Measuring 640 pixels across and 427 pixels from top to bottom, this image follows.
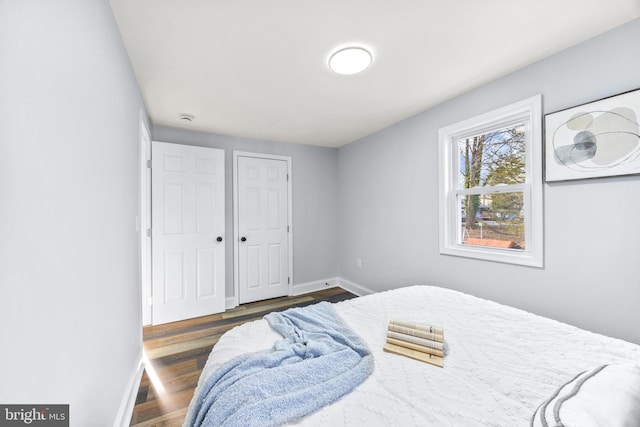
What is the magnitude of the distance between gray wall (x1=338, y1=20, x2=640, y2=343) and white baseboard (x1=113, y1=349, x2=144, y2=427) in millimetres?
2563

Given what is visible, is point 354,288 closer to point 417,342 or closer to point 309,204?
point 309,204

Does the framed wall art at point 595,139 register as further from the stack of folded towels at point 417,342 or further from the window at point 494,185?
the stack of folded towels at point 417,342

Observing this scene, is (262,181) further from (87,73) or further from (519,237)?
(519,237)

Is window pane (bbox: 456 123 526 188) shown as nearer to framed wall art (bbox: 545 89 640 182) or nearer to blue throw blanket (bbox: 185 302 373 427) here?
framed wall art (bbox: 545 89 640 182)

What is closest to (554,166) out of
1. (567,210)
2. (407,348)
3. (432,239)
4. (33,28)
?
(567,210)

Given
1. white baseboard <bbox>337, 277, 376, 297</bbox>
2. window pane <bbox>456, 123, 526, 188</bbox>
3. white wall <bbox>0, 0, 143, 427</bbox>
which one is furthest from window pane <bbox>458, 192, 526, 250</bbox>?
white wall <bbox>0, 0, 143, 427</bbox>

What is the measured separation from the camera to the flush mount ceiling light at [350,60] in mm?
1662

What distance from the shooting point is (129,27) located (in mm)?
1443

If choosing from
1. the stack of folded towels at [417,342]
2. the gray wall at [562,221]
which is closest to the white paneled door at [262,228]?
the gray wall at [562,221]

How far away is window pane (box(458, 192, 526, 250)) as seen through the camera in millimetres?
2026

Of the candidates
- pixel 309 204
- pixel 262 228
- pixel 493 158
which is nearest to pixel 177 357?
pixel 262 228

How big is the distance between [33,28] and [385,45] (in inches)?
63.3

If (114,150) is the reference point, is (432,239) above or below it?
below

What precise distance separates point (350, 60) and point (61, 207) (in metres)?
1.73
